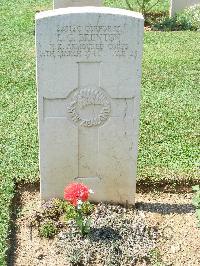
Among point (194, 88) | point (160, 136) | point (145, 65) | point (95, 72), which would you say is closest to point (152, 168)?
point (160, 136)

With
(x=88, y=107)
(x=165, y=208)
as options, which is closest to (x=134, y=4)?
(x=165, y=208)

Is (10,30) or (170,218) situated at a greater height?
(10,30)

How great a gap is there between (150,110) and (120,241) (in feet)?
10.3

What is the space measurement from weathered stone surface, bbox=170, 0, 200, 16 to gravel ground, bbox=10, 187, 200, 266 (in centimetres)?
801

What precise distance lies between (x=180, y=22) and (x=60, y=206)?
771cm

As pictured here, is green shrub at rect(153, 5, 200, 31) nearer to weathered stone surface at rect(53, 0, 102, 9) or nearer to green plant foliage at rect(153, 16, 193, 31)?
Answer: green plant foliage at rect(153, 16, 193, 31)

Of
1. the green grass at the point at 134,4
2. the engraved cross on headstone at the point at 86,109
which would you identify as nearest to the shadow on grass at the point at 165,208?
the engraved cross on headstone at the point at 86,109

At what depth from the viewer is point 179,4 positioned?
12.6 m

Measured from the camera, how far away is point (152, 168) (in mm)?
6121

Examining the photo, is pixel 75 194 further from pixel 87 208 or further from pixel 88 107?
pixel 88 107

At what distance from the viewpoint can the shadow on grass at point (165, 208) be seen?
5.43 m

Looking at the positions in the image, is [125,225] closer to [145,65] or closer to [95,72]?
[95,72]

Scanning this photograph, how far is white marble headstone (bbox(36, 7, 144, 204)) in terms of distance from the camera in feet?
15.2

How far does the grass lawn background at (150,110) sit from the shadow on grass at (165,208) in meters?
0.43
